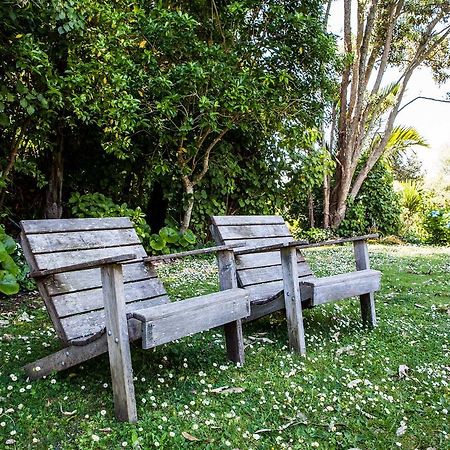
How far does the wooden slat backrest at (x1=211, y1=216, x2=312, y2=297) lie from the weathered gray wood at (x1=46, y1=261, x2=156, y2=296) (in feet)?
2.14

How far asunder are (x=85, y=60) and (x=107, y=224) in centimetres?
242

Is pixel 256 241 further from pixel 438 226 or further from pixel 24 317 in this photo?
pixel 438 226

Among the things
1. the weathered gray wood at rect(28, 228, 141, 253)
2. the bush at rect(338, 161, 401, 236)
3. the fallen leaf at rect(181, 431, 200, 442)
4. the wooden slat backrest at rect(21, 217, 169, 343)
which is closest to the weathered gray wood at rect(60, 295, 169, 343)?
the wooden slat backrest at rect(21, 217, 169, 343)

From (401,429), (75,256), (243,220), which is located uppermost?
(243,220)

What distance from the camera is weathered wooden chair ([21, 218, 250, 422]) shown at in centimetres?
202

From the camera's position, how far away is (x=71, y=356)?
2.26 meters

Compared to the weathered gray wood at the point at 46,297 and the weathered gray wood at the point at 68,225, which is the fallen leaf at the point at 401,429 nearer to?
the weathered gray wood at the point at 46,297

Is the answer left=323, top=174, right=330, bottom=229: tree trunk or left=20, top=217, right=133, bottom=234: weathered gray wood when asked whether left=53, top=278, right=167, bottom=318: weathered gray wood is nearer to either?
left=20, top=217, right=133, bottom=234: weathered gray wood

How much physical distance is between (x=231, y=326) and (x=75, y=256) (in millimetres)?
1038

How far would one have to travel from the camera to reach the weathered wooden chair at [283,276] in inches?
115

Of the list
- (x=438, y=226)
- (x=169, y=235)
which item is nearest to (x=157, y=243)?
(x=169, y=235)

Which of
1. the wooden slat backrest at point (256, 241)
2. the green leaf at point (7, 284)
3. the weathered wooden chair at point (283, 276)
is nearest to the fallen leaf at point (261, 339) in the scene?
the weathered wooden chair at point (283, 276)

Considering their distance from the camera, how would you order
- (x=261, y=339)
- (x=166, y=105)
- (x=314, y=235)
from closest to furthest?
(x=261, y=339), (x=166, y=105), (x=314, y=235)

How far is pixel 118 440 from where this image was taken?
190 cm
